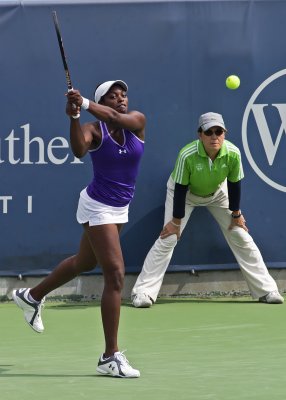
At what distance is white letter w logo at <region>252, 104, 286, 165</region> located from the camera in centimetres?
905

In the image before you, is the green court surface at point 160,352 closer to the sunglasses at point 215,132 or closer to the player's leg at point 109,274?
the player's leg at point 109,274

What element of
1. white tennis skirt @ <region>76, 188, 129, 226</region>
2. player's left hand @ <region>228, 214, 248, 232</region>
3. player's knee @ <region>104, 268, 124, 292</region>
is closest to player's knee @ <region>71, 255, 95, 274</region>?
white tennis skirt @ <region>76, 188, 129, 226</region>

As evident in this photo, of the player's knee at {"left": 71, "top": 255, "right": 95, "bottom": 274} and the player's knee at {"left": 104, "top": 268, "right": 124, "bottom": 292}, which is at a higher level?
the player's knee at {"left": 104, "top": 268, "right": 124, "bottom": 292}

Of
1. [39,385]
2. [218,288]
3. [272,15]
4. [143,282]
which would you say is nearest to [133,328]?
[143,282]

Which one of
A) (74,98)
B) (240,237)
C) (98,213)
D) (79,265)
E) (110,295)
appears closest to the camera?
(74,98)

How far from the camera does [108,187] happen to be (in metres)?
6.07

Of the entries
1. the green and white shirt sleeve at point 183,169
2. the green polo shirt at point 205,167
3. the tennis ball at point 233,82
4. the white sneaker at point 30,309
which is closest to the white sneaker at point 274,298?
the green polo shirt at point 205,167

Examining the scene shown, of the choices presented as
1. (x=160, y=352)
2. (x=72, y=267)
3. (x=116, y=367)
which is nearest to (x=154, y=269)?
(x=160, y=352)

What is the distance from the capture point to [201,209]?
29.8ft

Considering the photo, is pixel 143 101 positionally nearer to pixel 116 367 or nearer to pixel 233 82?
pixel 233 82

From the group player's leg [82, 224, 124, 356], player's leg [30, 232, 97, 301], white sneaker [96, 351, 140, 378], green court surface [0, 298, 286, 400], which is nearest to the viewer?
green court surface [0, 298, 286, 400]

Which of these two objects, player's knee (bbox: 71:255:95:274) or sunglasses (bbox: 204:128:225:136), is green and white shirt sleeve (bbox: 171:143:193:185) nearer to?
sunglasses (bbox: 204:128:225:136)

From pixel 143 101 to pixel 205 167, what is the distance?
87cm

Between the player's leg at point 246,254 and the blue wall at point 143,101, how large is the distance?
307 mm
